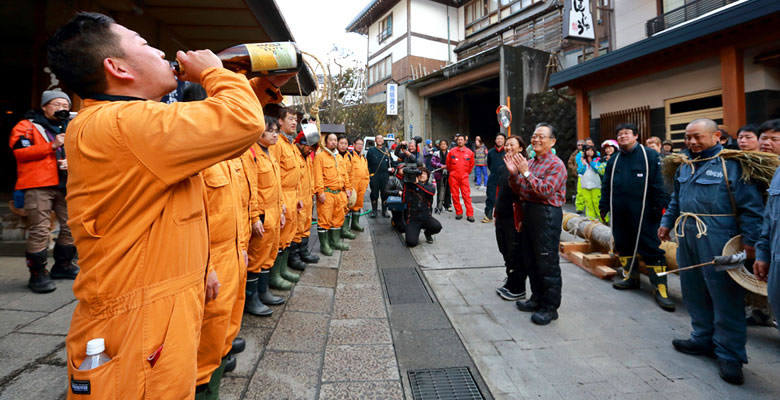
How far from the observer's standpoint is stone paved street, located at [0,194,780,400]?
2.51 m

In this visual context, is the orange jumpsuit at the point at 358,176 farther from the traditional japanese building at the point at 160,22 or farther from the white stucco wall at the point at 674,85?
the white stucco wall at the point at 674,85

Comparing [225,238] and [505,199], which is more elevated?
[505,199]

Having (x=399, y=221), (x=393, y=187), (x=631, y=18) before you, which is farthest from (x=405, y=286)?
(x=631, y=18)


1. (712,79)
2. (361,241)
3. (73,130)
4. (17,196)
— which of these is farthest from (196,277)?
(712,79)

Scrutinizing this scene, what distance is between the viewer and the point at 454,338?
3.30 metres

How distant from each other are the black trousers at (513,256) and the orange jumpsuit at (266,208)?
244 centimetres

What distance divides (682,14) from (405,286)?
11185 millimetres

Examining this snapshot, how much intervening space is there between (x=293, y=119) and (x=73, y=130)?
3416 mm

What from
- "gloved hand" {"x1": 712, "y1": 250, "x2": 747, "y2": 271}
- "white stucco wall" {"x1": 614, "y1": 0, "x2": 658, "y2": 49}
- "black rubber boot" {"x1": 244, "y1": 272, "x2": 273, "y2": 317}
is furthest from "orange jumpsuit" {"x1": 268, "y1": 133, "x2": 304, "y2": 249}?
"white stucco wall" {"x1": 614, "y1": 0, "x2": 658, "y2": 49}

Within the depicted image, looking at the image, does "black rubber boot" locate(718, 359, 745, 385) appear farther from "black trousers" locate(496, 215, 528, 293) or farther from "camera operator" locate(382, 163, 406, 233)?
"camera operator" locate(382, 163, 406, 233)

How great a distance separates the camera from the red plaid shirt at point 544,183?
3.62 metres

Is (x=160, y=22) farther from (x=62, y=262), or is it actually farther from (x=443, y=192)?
(x=443, y=192)

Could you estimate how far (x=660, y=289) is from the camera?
4.07 meters

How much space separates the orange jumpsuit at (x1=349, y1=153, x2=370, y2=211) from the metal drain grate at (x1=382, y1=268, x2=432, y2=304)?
283 cm
